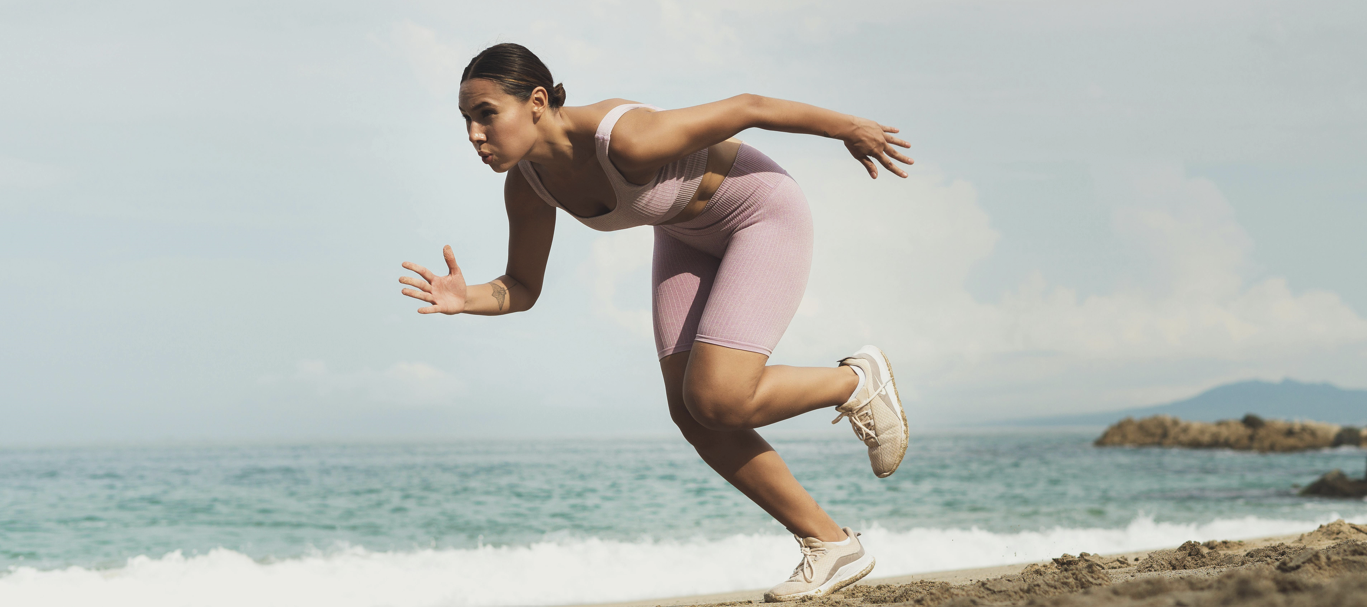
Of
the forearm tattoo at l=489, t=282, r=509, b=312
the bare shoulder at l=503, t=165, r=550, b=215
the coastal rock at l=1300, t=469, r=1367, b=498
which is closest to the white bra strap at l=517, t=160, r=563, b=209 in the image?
the bare shoulder at l=503, t=165, r=550, b=215

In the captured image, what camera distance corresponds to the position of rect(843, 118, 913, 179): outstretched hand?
104 inches

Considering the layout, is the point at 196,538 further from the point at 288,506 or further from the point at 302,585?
the point at 302,585

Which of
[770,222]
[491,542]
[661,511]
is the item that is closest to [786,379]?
[770,222]

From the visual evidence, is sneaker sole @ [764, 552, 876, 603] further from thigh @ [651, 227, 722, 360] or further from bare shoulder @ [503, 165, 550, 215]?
bare shoulder @ [503, 165, 550, 215]

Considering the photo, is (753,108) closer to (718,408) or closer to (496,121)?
(496,121)

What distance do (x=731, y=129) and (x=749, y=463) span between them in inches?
43.5

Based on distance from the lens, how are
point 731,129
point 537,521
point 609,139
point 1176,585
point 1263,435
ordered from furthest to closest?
1. point 1263,435
2. point 537,521
3. point 731,129
4. point 609,139
5. point 1176,585

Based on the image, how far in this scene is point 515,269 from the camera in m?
3.13

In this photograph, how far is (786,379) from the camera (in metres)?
2.74

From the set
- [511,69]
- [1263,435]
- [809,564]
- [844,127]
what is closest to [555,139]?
[511,69]

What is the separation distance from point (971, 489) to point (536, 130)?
13397mm

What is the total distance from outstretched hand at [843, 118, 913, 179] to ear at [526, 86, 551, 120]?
0.91m

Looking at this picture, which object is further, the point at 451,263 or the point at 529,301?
the point at 529,301

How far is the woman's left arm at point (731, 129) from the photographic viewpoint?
242cm
